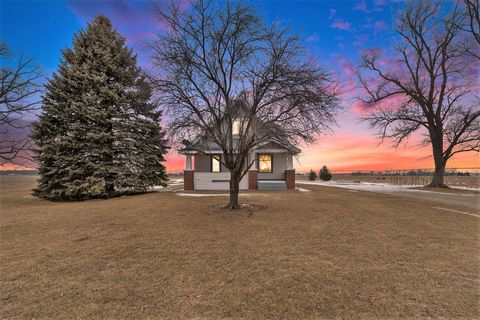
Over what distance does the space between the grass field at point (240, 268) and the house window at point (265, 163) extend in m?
12.2

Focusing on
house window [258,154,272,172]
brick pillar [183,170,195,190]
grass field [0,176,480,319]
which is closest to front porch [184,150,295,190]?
brick pillar [183,170,195,190]

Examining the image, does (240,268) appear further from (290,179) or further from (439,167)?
(439,167)

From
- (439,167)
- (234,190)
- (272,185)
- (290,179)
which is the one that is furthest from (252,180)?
(439,167)

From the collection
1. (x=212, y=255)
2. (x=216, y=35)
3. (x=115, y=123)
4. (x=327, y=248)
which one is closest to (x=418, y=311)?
(x=327, y=248)

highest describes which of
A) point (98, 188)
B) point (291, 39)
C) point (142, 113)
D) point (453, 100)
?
point (453, 100)

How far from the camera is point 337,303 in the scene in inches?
117

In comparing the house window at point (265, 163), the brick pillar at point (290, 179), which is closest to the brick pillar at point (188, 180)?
the house window at point (265, 163)

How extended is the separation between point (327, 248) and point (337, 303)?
7.27 ft

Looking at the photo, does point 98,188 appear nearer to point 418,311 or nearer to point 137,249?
point 137,249

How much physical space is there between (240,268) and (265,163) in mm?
16132

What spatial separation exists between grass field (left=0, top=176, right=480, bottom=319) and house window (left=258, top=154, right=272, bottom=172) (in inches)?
479

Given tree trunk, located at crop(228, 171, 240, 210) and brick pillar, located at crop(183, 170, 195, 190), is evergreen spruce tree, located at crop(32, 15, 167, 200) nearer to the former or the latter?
brick pillar, located at crop(183, 170, 195, 190)

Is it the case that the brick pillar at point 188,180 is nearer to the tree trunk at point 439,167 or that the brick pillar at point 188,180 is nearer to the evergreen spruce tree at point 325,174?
the evergreen spruce tree at point 325,174

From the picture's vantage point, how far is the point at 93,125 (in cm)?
1366
